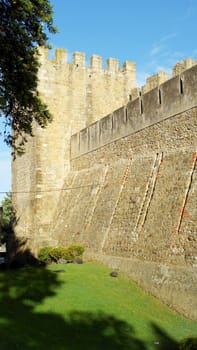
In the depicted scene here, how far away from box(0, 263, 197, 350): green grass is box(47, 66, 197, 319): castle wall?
2.46 ft

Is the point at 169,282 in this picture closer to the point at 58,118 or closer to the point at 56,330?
the point at 56,330

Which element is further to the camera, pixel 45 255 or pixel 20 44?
pixel 45 255

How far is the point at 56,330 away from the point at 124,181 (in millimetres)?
9295

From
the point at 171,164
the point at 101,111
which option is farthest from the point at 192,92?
the point at 101,111

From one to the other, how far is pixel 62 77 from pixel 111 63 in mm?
4233

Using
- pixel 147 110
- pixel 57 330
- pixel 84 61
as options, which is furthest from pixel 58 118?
pixel 57 330

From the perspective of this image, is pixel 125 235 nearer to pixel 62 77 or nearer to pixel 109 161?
pixel 109 161

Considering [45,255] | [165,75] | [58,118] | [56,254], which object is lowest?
[45,255]

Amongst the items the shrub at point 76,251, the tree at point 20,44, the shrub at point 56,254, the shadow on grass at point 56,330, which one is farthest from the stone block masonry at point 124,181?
the tree at point 20,44

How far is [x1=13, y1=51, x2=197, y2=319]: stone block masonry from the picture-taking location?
11.8 m

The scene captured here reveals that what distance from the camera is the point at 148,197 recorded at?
46.9 ft

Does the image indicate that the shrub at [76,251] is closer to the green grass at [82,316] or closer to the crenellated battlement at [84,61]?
the green grass at [82,316]

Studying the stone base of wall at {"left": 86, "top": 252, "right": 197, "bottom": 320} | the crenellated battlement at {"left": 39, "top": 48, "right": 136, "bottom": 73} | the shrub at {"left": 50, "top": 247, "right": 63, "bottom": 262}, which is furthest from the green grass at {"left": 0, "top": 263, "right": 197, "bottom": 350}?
the crenellated battlement at {"left": 39, "top": 48, "right": 136, "bottom": 73}

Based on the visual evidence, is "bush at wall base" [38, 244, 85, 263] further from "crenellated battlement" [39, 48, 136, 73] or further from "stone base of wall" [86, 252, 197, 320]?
"crenellated battlement" [39, 48, 136, 73]
